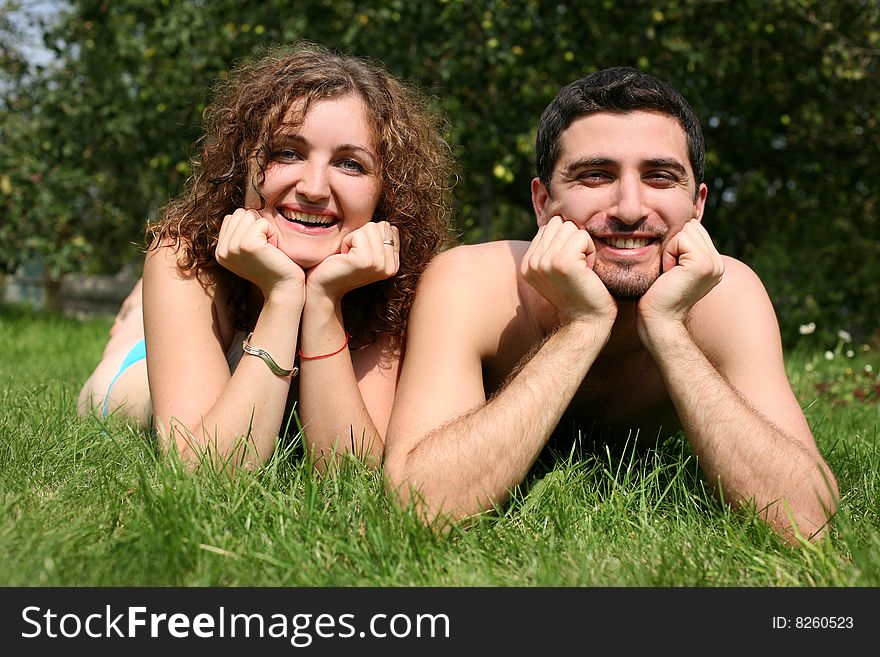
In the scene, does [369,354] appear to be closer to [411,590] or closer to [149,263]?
[149,263]

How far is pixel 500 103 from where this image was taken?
7.37 meters

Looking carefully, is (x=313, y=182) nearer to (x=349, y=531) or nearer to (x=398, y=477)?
(x=398, y=477)

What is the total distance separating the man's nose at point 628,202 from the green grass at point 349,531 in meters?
0.73

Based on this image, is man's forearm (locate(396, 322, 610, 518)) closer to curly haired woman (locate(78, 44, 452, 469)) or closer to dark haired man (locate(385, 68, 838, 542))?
dark haired man (locate(385, 68, 838, 542))

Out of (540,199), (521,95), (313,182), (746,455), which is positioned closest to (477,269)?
(540,199)

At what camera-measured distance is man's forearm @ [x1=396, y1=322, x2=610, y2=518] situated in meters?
2.20

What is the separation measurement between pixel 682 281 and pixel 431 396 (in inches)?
30.6

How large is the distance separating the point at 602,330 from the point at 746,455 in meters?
0.51

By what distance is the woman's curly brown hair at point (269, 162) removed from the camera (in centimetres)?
278

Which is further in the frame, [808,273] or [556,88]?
[808,273]

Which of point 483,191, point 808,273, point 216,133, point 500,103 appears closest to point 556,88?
point 500,103

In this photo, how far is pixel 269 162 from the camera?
271cm

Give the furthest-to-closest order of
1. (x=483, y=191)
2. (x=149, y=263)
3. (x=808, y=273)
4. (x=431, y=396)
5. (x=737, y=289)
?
(x=483, y=191) < (x=808, y=273) < (x=149, y=263) < (x=737, y=289) < (x=431, y=396)

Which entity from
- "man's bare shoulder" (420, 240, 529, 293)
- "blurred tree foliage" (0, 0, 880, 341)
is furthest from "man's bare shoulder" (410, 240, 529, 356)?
"blurred tree foliage" (0, 0, 880, 341)
